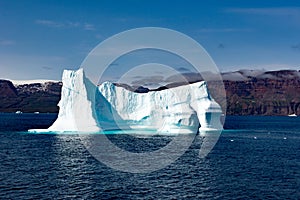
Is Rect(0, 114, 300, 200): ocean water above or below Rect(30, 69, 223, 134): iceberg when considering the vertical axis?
below

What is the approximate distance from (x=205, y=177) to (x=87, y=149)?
23.7m

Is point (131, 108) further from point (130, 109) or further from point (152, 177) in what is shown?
point (152, 177)

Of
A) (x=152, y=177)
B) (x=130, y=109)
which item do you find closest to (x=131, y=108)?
(x=130, y=109)

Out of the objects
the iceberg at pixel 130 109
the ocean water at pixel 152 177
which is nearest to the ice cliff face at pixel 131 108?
the iceberg at pixel 130 109

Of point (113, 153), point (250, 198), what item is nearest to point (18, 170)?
point (113, 153)

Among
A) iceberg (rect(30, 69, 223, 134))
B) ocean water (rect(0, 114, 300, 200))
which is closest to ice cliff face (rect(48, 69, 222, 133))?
iceberg (rect(30, 69, 223, 134))

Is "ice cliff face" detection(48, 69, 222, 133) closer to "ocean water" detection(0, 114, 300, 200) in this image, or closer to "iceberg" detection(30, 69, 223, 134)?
"iceberg" detection(30, 69, 223, 134)

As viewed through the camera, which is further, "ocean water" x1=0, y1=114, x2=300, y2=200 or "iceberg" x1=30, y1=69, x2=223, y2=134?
"iceberg" x1=30, y1=69, x2=223, y2=134

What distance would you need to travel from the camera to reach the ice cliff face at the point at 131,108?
75.1 m

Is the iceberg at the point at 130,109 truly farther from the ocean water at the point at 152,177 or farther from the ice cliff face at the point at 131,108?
the ocean water at the point at 152,177

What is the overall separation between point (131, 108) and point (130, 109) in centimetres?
45

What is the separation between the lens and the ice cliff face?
7506cm

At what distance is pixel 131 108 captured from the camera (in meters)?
88.6

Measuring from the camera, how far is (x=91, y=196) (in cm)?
2972
